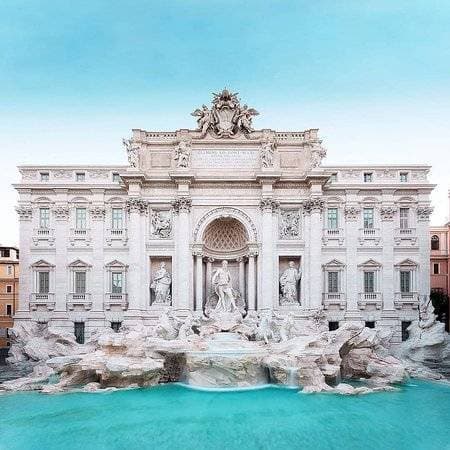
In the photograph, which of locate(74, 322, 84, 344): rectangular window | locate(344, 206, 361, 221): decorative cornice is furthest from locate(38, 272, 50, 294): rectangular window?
locate(344, 206, 361, 221): decorative cornice

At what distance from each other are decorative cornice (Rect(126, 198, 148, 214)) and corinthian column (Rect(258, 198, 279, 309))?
6.56 meters

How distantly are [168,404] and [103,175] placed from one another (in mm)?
15010

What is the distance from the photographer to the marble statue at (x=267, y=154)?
25.6 m

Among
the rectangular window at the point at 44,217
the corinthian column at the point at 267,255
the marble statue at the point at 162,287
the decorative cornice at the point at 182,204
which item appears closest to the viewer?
the corinthian column at the point at 267,255

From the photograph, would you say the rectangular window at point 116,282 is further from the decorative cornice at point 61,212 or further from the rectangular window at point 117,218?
the decorative cornice at point 61,212

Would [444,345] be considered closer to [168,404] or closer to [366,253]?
[366,253]

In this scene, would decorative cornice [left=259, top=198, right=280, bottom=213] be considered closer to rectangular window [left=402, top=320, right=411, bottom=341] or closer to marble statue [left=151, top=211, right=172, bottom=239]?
marble statue [left=151, top=211, right=172, bottom=239]

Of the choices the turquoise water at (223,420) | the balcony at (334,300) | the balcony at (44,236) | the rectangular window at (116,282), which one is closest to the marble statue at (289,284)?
the balcony at (334,300)

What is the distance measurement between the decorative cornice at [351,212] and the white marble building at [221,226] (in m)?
0.06

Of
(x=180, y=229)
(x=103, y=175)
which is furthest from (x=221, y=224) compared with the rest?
(x=103, y=175)

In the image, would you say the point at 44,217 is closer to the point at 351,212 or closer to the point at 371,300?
the point at 351,212

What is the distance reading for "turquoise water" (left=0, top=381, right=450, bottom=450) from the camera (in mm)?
12242

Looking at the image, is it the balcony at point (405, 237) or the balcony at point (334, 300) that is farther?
the balcony at point (405, 237)

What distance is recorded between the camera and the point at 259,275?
25.5 m
